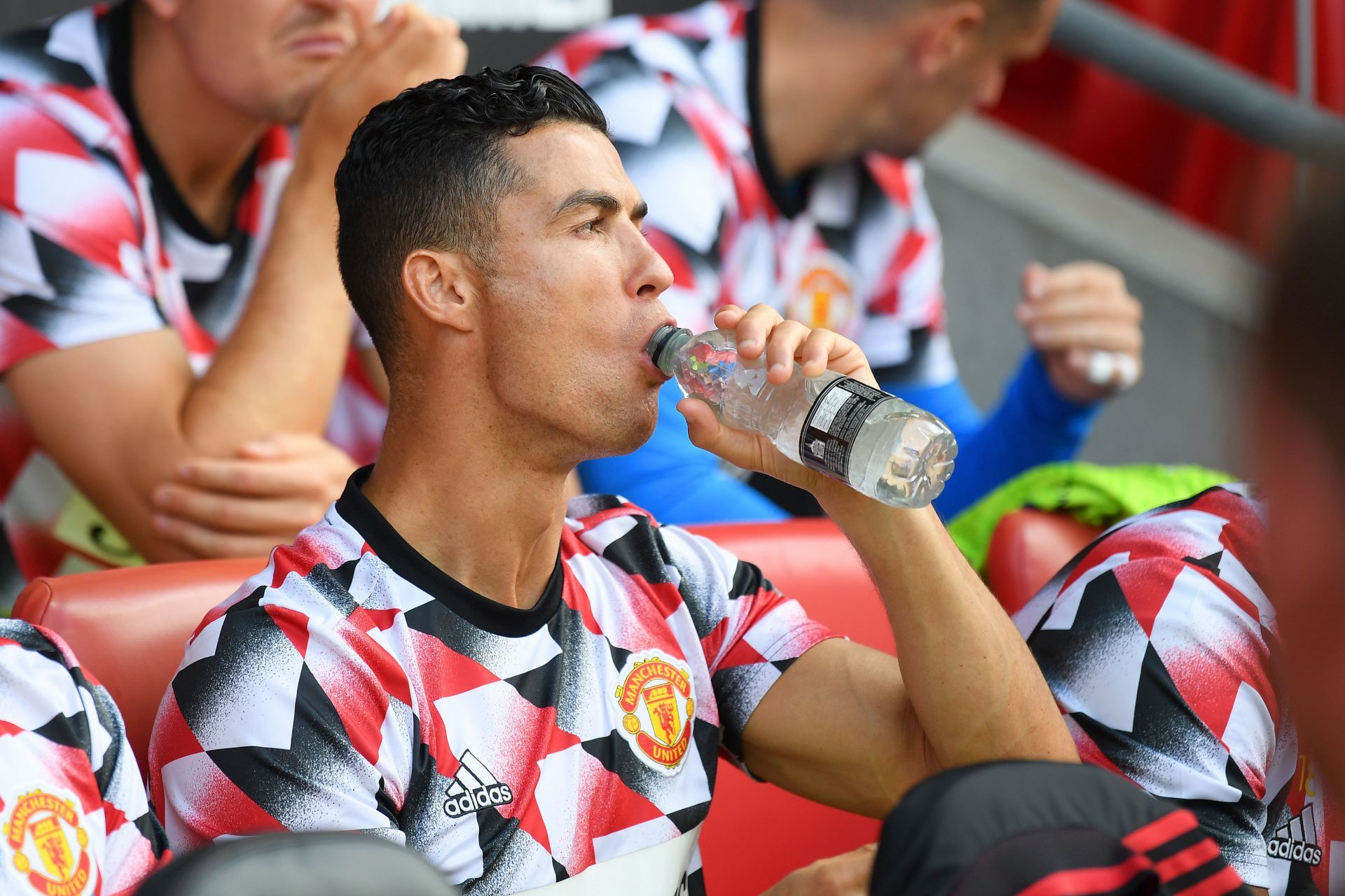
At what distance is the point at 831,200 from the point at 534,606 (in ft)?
5.09

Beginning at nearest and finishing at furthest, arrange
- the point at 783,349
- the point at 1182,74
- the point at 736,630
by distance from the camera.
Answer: the point at 783,349, the point at 736,630, the point at 1182,74

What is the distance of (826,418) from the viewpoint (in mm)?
1224

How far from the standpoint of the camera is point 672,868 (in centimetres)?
134

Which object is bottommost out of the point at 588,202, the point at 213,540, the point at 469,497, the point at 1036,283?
the point at 213,540

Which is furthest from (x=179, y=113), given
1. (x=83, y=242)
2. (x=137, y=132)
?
(x=83, y=242)

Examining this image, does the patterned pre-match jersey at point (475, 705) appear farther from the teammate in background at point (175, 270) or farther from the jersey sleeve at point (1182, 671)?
the teammate in background at point (175, 270)

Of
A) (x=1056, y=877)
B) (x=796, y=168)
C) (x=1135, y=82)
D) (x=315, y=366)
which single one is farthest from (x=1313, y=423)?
(x=1135, y=82)

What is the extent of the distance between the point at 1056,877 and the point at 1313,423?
0.28 m

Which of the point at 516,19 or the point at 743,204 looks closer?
the point at 743,204

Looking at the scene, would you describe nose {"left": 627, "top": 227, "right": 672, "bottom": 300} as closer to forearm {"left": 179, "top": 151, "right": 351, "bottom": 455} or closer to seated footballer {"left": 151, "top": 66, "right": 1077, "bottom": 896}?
seated footballer {"left": 151, "top": 66, "right": 1077, "bottom": 896}

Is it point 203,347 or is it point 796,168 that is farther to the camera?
point 796,168

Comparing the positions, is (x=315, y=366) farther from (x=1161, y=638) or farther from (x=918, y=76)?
(x=918, y=76)

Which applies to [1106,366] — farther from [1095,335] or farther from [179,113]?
[179,113]

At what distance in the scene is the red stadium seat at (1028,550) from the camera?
5.92 feet
